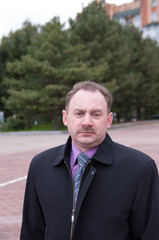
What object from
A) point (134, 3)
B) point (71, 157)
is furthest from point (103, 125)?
point (134, 3)

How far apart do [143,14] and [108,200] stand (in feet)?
211

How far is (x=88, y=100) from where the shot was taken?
1.75m

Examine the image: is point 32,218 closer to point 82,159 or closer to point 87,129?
point 82,159

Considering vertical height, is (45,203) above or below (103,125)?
below

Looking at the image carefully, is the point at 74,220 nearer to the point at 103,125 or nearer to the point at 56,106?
the point at 103,125

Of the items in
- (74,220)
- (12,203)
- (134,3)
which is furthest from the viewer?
(134,3)

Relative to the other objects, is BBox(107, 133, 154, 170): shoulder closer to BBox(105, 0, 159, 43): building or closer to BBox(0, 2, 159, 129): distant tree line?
BBox(0, 2, 159, 129): distant tree line

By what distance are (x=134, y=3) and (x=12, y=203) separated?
6495 cm

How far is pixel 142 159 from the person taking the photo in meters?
1.69

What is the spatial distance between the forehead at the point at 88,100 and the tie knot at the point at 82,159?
0.27 m

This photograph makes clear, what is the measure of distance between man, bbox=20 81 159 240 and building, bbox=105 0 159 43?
188ft

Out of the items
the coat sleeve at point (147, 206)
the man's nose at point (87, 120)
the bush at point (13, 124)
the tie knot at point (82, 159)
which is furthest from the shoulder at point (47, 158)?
the bush at point (13, 124)

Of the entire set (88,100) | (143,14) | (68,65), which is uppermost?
(143,14)

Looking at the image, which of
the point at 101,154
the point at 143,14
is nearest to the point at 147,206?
the point at 101,154
